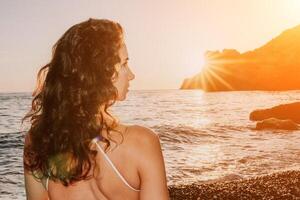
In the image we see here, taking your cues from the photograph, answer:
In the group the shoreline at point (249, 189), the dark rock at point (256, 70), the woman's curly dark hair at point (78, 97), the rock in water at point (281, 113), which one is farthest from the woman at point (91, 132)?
the dark rock at point (256, 70)

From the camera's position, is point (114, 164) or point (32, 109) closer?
Result: point (114, 164)

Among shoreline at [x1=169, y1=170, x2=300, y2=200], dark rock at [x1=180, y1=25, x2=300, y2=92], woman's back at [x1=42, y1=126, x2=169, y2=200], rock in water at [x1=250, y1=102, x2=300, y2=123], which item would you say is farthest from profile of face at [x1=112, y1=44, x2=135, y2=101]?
dark rock at [x1=180, y1=25, x2=300, y2=92]

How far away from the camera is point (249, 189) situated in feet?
47.6

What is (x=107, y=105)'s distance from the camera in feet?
6.56

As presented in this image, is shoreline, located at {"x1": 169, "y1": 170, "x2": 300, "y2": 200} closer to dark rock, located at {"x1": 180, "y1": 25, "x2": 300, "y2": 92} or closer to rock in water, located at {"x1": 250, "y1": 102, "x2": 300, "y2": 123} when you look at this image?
rock in water, located at {"x1": 250, "y1": 102, "x2": 300, "y2": 123}

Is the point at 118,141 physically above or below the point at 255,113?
above

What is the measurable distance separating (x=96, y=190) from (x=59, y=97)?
45 centimetres

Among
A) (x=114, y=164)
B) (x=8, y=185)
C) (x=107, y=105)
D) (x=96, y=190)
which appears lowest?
(x=8, y=185)

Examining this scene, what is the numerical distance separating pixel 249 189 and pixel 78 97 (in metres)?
13.3

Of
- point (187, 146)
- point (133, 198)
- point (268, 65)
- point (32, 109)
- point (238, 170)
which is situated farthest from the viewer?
point (268, 65)

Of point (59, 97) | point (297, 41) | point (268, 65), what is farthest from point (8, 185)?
point (268, 65)

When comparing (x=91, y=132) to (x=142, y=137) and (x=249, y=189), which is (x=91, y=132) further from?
(x=249, y=189)

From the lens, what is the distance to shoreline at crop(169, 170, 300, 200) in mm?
13609

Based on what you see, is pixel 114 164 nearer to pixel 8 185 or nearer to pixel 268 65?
pixel 8 185
